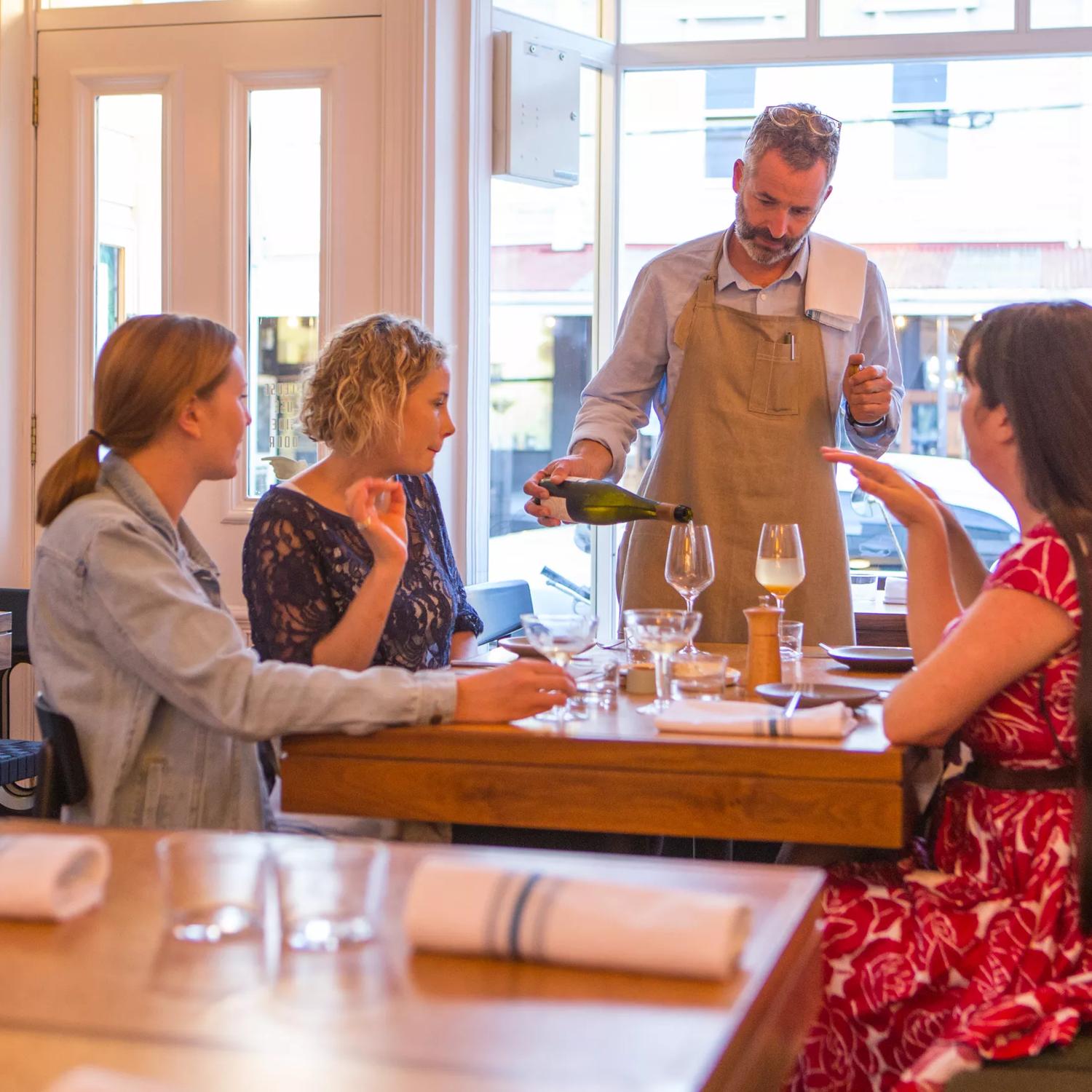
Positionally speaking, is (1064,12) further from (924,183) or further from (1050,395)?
(1050,395)

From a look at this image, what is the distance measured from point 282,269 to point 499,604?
4.09 feet

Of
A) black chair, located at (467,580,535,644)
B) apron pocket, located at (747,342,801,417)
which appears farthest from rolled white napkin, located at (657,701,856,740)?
black chair, located at (467,580,535,644)

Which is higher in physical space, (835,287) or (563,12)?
(563,12)

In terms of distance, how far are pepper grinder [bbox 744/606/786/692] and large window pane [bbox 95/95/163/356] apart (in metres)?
2.60

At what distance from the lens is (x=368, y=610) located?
6.97 ft

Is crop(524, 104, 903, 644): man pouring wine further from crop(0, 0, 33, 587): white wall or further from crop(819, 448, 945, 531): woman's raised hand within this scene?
crop(0, 0, 33, 587): white wall

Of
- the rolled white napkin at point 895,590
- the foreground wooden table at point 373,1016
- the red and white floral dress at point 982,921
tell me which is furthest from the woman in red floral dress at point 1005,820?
the rolled white napkin at point 895,590

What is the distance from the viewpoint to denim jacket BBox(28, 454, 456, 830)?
1.75 m

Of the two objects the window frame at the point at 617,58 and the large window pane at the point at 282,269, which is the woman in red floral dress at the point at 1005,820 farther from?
the large window pane at the point at 282,269

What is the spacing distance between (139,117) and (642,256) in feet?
5.15

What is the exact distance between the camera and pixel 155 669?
1752 millimetres

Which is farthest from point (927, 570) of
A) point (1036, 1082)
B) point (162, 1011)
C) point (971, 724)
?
point (162, 1011)

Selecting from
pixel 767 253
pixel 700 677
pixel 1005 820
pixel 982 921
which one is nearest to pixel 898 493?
pixel 700 677

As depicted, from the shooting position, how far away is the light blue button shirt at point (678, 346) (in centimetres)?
300
